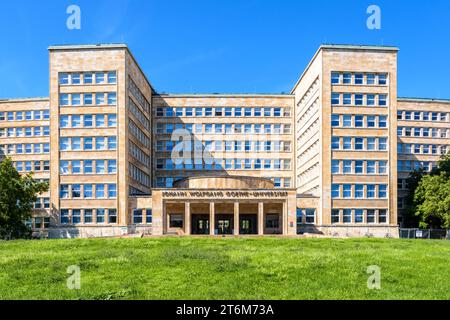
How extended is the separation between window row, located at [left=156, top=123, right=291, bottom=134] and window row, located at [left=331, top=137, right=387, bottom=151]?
19438mm

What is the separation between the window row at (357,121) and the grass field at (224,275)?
117 feet

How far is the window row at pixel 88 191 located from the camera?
63.1 metres

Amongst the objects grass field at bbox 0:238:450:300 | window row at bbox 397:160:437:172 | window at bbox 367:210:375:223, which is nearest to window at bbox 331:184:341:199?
window at bbox 367:210:375:223

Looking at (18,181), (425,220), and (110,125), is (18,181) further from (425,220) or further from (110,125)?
(425,220)

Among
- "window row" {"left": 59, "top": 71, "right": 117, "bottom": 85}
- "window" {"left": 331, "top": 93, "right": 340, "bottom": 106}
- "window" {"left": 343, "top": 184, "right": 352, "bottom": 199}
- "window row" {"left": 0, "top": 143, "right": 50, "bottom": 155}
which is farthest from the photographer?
"window row" {"left": 0, "top": 143, "right": 50, "bottom": 155}

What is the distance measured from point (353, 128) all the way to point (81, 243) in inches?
1582

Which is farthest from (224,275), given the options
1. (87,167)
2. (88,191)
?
(87,167)

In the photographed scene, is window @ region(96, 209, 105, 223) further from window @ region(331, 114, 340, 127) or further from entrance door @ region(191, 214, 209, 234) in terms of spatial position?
window @ region(331, 114, 340, 127)

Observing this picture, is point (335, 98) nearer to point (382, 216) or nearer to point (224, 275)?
point (382, 216)

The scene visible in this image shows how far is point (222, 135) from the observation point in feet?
272

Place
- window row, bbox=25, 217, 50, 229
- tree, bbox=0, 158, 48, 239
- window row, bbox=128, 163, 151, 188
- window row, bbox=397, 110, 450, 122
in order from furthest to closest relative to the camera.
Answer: window row, bbox=397, 110, 450, 122 → window row, bbox=25, 217, 50, 229 → window row, bbox=128, 163, 151, 188 → tree, bbox=0, 158, 48, 239

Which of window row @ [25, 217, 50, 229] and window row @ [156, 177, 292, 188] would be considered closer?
window row @ [25, 217, 50, 229]

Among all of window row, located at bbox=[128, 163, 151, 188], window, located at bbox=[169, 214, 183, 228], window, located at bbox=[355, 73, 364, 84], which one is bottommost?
window, located at bbox=[169, 214, 183, 228]

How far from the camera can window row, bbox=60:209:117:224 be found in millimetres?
62719
